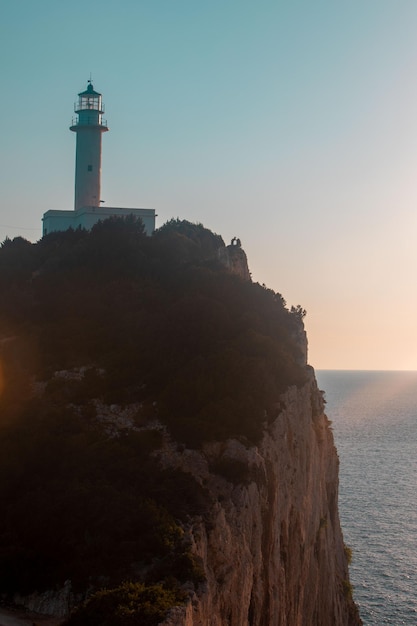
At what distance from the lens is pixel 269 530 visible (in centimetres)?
2512

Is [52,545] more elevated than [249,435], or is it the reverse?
[249,435]

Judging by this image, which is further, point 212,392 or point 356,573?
point 356,573

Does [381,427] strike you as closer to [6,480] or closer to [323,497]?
[323,497]

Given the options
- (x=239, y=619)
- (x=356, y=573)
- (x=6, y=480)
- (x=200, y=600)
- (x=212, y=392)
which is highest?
(x=212, y=392)

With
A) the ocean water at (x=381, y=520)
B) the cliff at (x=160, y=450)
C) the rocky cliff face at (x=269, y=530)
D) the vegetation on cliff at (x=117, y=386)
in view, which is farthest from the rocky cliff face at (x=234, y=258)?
the ocean water at (x=381, y=520)

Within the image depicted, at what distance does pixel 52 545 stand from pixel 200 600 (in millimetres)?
3888

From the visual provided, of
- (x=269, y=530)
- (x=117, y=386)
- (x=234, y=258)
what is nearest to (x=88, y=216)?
(x=234, y=258)

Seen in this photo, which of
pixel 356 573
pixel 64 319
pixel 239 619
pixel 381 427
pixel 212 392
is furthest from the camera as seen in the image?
pixel 381 427

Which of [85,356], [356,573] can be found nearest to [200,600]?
[85,356]

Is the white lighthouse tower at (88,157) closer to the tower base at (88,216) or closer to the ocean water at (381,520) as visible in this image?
the tower base at (88,216)

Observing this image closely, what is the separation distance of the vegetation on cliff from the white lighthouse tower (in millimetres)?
9676

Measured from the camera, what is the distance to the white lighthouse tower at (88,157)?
57.6m

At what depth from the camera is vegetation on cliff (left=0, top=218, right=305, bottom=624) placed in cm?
1903

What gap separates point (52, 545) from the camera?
1911cm
